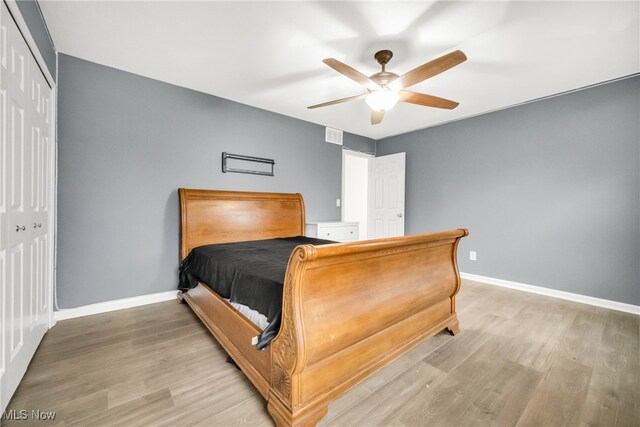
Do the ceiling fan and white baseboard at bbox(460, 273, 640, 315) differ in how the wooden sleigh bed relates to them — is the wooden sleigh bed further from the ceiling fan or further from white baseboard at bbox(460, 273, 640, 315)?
white baseboard at bbox(460, 273, 640, 315)

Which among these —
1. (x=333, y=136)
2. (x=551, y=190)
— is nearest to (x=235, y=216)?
(x=333, y=136)

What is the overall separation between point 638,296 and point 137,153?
547cm

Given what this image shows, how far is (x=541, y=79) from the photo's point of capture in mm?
2850

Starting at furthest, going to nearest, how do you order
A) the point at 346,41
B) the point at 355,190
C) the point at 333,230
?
1. the point at 355,190
2. the point at 333,230
3. the point at 346,41

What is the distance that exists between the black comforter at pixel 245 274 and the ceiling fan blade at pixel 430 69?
1.69 meters

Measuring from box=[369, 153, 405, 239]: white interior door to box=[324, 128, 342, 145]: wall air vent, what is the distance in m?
0.91

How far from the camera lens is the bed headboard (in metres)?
3.00

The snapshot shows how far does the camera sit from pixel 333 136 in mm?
4688

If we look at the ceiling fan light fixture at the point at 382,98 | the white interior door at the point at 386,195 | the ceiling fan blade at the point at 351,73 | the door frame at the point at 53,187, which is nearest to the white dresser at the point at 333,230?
the white interior door at the point at 386,195

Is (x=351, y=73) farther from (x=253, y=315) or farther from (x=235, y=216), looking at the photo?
(x=235, y=216)

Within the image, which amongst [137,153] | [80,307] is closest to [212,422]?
[80,307]

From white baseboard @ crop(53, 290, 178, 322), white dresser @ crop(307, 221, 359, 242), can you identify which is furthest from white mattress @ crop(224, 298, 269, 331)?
white dresser @ crop(307, 221, 359, 242)

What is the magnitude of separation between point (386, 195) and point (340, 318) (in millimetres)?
3955

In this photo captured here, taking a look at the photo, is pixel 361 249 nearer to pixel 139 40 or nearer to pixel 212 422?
pixel 212 422
